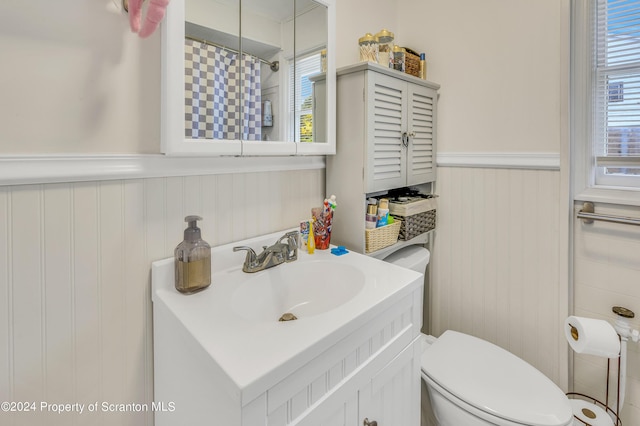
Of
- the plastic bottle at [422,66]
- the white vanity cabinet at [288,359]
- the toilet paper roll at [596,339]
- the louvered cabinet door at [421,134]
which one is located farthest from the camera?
the plastic bottle at [422,66]

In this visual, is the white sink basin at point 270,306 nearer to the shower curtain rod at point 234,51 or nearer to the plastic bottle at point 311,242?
the plastic bottle at point 311,242

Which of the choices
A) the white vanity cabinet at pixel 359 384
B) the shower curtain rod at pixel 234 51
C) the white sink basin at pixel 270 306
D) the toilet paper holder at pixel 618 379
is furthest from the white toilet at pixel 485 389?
the shower curtain rod at pixel 234 51

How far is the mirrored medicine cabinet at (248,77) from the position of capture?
868mm

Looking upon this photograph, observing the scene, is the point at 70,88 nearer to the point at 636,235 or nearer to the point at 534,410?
the point at 534,410

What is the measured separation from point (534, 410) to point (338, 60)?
1502mm

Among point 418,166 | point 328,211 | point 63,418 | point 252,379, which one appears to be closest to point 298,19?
point 328,211

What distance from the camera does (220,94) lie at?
95 centimetres

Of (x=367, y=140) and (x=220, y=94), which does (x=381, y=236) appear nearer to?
(x=367, y=140)

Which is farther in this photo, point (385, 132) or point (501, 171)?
point (501, 171)

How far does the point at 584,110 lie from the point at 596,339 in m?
0.88

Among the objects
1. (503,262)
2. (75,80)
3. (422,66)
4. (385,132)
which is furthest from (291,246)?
(422,66)

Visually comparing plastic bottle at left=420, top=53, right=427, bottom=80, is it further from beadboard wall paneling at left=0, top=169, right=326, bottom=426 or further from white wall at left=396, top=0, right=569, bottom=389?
beadboard wall paneling at left=0, top=169, right=326, bottom=426

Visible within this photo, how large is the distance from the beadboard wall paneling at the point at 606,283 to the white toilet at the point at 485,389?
358 millimetres

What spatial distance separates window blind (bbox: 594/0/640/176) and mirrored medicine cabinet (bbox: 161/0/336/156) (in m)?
1.06
